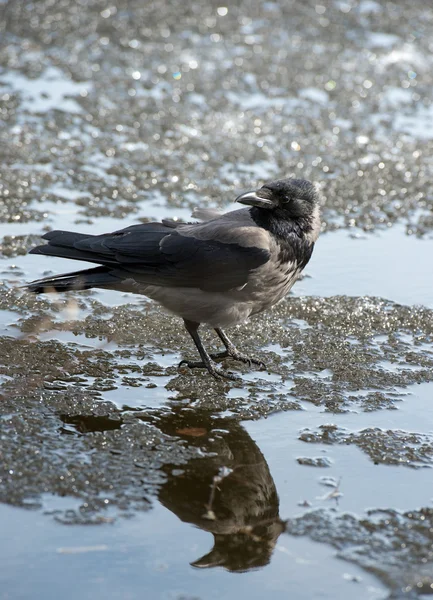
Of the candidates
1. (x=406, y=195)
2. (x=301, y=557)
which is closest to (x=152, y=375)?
(x=301, y=557)

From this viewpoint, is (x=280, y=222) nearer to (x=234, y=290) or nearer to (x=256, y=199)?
(x=256, y=199)

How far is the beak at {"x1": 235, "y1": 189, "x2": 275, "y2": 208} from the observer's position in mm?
4906

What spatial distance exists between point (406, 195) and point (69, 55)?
12.3ft

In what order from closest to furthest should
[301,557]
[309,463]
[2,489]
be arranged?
1. [301,557]
2. [2,489]
3. [309,463]

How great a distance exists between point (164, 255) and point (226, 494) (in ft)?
5.21

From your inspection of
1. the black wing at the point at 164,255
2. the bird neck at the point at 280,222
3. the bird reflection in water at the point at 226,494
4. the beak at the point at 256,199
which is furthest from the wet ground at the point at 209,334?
the beak at the point at 256,199

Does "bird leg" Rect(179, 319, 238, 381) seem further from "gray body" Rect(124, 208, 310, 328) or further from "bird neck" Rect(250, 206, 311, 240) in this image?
"bird neck" Rect(250, 206, 311, 240)

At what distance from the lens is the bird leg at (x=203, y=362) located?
16.1 ft

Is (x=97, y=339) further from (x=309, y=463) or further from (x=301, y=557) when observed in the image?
(x=301, y=557)

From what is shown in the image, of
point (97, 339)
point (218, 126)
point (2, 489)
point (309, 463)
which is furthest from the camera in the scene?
point (218, 126)

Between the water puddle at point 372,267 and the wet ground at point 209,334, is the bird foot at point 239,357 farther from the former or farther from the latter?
the water puddle at point 372,267

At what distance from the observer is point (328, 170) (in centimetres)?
753

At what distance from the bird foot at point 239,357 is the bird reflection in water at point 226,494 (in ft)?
2.33

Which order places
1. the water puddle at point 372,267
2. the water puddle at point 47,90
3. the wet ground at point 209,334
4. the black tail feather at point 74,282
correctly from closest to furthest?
1. the wet ground at point 209,334
2. the black tail feather at point 74,282
3. the water puddle at point 372,267
4. the water puddle at point 47,90
